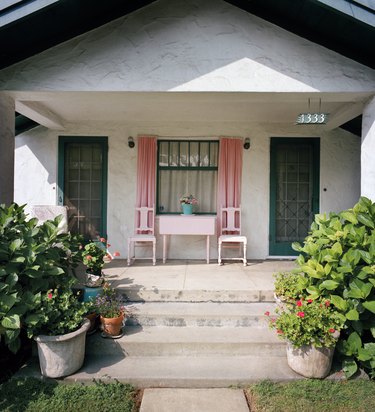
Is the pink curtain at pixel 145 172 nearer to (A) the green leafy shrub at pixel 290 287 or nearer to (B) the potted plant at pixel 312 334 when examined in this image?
(A) the green leafy shrub at pixel 290 287

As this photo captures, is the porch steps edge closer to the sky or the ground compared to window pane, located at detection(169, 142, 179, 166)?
closer to the ground

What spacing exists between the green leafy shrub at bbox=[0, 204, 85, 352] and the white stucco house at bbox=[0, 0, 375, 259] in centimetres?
80

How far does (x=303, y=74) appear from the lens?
10.6 feet

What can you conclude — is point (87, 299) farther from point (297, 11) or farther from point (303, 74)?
point (297, 11)

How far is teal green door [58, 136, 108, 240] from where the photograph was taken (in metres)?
5.54

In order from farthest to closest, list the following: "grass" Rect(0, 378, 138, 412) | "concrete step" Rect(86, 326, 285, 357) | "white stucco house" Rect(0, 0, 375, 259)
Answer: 1. "white stucco house" Rect(0, 0, 375, 259)
2. "concrete step" Rect(86, 326, 285, 357)
3. "grass" Rect(0, 378, 138, 412)

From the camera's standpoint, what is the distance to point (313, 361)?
2.44 m

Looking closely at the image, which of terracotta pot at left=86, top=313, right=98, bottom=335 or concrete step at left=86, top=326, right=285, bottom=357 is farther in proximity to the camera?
terracotta pot at left=86, top=313, right=98, bottom=335

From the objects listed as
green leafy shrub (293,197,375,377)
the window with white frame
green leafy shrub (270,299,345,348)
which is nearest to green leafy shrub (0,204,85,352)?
green leafy shrub (270,299,345,348)

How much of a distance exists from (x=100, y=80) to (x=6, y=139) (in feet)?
3.97

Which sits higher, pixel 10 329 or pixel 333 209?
pixel 333 209

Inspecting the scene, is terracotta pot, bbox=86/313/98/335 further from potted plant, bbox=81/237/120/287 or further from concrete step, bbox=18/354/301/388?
potted plant, bbox=81/237/120/287

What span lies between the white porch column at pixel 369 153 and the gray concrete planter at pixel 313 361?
67.5 inches

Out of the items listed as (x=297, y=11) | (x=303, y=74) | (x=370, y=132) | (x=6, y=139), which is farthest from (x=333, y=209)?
(x=6, y=139)
